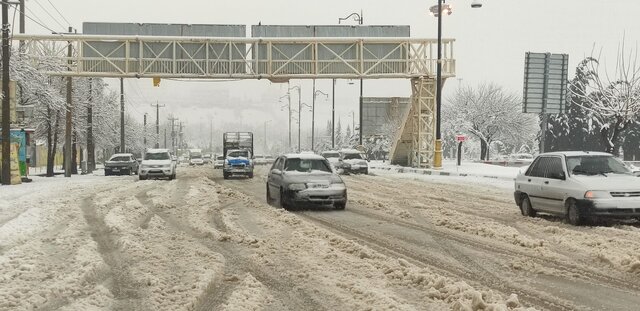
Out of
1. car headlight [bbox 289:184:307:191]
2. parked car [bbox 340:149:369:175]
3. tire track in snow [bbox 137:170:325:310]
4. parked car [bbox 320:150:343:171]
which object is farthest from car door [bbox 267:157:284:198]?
parked car [bbox 320:150:343:171]

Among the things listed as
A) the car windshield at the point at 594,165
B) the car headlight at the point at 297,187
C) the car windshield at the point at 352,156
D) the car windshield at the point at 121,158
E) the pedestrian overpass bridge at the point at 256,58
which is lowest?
the car windshield at the point at 121,158

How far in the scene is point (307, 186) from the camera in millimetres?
16234

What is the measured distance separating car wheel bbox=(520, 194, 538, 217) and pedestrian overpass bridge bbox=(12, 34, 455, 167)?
2428 centimetres

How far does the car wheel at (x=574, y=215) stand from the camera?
40.6 ft

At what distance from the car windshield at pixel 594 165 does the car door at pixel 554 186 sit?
236 mm

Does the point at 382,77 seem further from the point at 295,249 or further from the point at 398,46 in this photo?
the point at 295,249

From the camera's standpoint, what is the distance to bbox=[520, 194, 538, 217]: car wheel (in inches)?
567

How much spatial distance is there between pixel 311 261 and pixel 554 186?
270 inches

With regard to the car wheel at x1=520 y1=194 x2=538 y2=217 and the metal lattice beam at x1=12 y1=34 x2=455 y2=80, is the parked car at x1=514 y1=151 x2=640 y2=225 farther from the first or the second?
the metal lattice beam at x1=12 y1=34 x2=455 y2=80

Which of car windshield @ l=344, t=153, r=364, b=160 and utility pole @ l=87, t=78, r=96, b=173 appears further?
utility pole @ l=87, t=78, r=96, b=173

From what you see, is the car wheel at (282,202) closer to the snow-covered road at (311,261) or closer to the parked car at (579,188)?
the snow-covered road at (311,261)

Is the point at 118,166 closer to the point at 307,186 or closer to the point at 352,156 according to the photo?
the point at 352,156

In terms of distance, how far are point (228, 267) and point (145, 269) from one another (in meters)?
1.03

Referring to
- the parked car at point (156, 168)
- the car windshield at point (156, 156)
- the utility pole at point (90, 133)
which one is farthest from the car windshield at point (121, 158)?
the parked car at point (156, 168)
